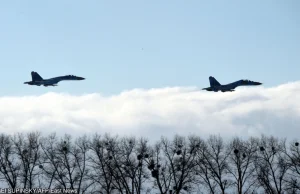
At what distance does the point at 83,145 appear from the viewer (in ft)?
241

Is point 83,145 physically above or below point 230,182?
above

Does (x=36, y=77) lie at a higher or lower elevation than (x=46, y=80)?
higher

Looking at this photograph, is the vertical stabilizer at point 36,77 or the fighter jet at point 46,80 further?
the vertical stabilizer at point 36,77

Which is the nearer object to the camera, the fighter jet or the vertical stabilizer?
the fighter jet

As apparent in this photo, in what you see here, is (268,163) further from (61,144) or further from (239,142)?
(61,144)

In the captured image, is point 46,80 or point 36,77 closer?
point 46,80

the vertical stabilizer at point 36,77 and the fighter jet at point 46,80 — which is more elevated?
the vertical stabilizer at point 36,77

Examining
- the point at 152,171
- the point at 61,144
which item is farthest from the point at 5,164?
the point at 152,171

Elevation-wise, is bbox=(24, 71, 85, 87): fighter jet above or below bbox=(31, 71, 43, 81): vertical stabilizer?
below

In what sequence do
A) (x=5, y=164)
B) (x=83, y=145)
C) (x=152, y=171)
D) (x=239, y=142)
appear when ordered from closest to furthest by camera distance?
(x=152, y=171)
(x=5, y=164)
(x=83, y=145)
(x=239, y=142)

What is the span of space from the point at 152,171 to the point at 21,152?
76.4 feet

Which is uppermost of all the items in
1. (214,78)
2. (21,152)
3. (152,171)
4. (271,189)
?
(214,78)

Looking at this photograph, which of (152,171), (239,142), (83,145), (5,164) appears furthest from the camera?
(239,142)

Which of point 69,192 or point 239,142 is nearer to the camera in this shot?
point 69,192
